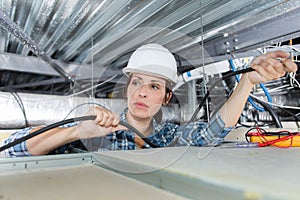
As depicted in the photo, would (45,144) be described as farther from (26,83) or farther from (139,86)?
(26,83)

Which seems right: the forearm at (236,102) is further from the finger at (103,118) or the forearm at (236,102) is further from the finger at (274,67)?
the finger at (103,118)

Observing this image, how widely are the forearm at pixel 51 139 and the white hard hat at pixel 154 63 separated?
31cm

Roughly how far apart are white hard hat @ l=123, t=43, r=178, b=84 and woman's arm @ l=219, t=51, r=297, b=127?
255mm

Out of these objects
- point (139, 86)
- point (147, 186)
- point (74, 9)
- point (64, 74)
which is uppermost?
point (74, 9)

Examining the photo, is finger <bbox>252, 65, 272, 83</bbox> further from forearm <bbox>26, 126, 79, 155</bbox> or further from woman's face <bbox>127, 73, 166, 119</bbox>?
forearm <bbox>26, 126, 79, 155</bbox>

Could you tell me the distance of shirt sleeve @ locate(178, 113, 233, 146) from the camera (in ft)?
3.17

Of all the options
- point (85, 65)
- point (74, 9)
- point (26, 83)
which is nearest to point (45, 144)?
point (74, 9)

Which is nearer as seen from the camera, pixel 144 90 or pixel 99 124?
pixel 99 124

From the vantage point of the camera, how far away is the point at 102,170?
1.65 feet

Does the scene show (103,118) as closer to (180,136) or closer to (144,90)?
→ (144,90)

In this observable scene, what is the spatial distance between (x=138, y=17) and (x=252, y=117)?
1239mm

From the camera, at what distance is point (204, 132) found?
39.8 inches

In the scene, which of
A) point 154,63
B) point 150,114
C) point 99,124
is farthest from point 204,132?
point 99,124

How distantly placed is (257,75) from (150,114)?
0.37m
